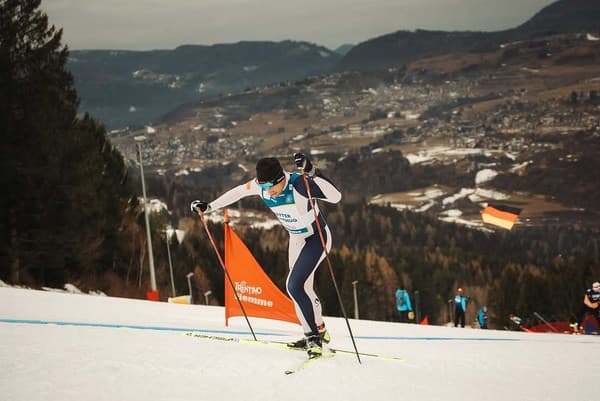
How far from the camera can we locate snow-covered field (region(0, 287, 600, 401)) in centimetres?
464

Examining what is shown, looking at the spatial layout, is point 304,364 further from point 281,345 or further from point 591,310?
point 591,310

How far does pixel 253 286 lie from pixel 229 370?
2.99 m

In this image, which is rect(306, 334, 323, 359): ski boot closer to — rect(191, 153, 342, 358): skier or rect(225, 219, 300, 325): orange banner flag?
rect(191, 153, 342, 358): skier

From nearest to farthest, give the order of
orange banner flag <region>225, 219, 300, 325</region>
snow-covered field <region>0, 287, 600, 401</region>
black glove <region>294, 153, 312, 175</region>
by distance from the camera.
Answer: snow-covered field <region>0, 287, 600, 401</region>, black glove <region>294, 153, 312, 175</region>, orange banner flag <region>225, 219, 300, 325</region>

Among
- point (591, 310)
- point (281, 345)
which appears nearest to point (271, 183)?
point (281, 345)

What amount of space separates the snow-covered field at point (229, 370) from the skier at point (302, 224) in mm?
363

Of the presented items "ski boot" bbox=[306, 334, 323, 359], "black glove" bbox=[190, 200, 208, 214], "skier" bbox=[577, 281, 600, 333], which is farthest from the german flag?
"ski boot" bbox=[306, 334, 323, 359]

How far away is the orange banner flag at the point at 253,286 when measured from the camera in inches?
317

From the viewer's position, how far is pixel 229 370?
5340 millimetres

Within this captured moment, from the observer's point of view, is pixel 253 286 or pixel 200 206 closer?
pixel 200 206

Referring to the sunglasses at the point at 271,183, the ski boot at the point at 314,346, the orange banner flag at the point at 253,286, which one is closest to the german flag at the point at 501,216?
the orange banner flag at the point at 253,286

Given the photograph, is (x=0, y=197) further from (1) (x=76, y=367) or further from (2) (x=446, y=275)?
(2) (x=446, y=275)

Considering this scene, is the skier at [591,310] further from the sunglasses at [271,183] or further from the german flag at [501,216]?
the sunglasses at [271,183]

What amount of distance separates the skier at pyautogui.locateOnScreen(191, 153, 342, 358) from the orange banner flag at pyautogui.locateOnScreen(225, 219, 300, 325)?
4.92 ft
